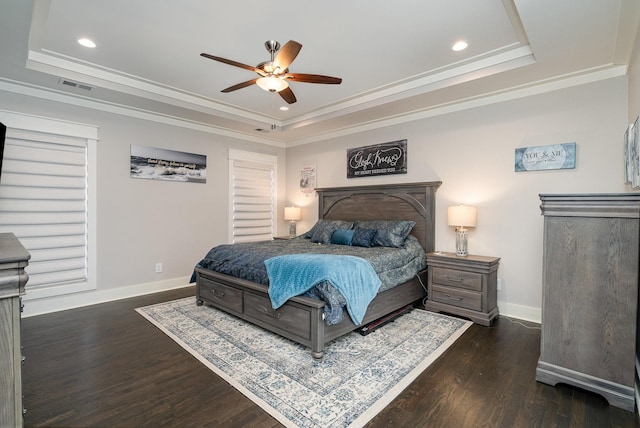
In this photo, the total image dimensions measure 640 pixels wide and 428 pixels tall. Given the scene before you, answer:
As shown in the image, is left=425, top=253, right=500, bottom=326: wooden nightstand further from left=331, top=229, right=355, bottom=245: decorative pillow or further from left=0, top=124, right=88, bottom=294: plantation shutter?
left=0, top=124, right=88, bottom=294: plantation shutter

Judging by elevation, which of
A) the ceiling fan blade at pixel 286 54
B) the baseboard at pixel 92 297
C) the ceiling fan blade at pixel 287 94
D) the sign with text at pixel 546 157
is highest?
the ceiling fan blade at pixel 286 54

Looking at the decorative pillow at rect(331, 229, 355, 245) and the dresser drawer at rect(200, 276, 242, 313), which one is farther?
the decorative pillow at rect(331, 229, 355, 245)

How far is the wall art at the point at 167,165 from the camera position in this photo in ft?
14.7

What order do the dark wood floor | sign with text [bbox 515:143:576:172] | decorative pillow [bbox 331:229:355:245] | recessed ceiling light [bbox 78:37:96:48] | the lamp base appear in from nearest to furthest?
the dark wood floor < recessed ceiling light [bbox 78:37:96:48] < sign with text [bbox 515:143:576:172] < the lamp base < decorative pillow [bbox 331:229:355:245]

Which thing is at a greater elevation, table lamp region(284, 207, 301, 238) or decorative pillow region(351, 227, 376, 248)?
table lamp region(284, 207, 301, 238)

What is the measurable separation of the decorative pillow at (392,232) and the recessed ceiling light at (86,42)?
3651mm

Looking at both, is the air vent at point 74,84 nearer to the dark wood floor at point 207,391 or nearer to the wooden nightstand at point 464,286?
the dark wood floor at point 207,391

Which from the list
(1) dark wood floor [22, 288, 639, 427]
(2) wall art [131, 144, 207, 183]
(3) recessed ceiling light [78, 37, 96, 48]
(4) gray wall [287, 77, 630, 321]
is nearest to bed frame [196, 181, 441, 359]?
(4) gray wall [287, 77, 630, 321]

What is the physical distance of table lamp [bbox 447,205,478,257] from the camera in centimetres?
378

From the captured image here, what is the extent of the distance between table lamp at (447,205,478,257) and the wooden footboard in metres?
0.58

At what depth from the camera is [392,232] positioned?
4156mm

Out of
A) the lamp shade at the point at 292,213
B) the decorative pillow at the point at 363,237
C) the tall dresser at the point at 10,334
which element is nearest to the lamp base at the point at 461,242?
the decorative pillow at the point at 363,237

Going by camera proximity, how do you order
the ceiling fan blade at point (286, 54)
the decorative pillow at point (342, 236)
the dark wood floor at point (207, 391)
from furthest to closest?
the decorative pillow at point (342, 236) < the ceiling fan blade at point (286, 54) < the dark wood floor at point (207, 391)

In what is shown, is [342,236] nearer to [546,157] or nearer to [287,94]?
[287,94]
